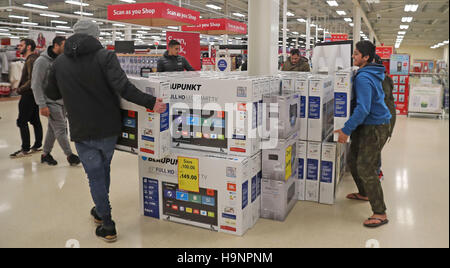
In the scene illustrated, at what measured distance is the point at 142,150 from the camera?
317 centimetres

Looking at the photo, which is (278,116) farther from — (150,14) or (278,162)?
(150,14)

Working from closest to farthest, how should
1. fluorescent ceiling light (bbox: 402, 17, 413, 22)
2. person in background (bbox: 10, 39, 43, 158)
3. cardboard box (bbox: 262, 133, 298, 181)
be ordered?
cardboard box (bbox: 262, 133, 298, 181) → person in background (bbox: 10, 39, 43, 158) → fluorescent ceiling light (bbox: 402, 17, 413, 22)

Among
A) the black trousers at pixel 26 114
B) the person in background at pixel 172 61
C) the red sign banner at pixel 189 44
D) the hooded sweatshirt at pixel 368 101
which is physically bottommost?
the black trousers at pixel 26 114

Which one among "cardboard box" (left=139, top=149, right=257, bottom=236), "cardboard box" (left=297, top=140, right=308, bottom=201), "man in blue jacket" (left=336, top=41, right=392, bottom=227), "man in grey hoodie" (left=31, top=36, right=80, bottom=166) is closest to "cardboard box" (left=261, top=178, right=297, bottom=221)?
"cardboard box" (left=139, top=149, right=257, bottom=236)

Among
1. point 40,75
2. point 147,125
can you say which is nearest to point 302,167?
point 147,125

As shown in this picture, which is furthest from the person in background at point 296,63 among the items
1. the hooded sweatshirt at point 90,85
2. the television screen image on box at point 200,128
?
the hooded sweatshirt at point 90,85

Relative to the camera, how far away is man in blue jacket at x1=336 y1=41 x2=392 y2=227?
331 cm

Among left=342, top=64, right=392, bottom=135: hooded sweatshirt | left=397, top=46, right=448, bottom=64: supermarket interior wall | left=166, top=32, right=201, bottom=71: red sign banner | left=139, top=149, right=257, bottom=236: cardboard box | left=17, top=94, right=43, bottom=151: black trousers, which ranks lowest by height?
left=139, top=149, right=257, bottom=236: cardboard box

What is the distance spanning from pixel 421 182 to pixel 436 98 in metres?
6.46

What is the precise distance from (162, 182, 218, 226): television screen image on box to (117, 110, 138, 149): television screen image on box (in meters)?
0.48

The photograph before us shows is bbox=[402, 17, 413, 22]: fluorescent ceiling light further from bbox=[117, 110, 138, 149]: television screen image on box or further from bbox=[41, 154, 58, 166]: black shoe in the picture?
bbox=[117, 110, 138, 149]: television screen image on box

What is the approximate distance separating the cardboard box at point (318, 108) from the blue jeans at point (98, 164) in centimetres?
194

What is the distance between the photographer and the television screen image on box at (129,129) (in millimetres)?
Result: 3168

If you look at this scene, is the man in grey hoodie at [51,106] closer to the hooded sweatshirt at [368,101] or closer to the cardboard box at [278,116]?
the cardboard box at [278,116]
